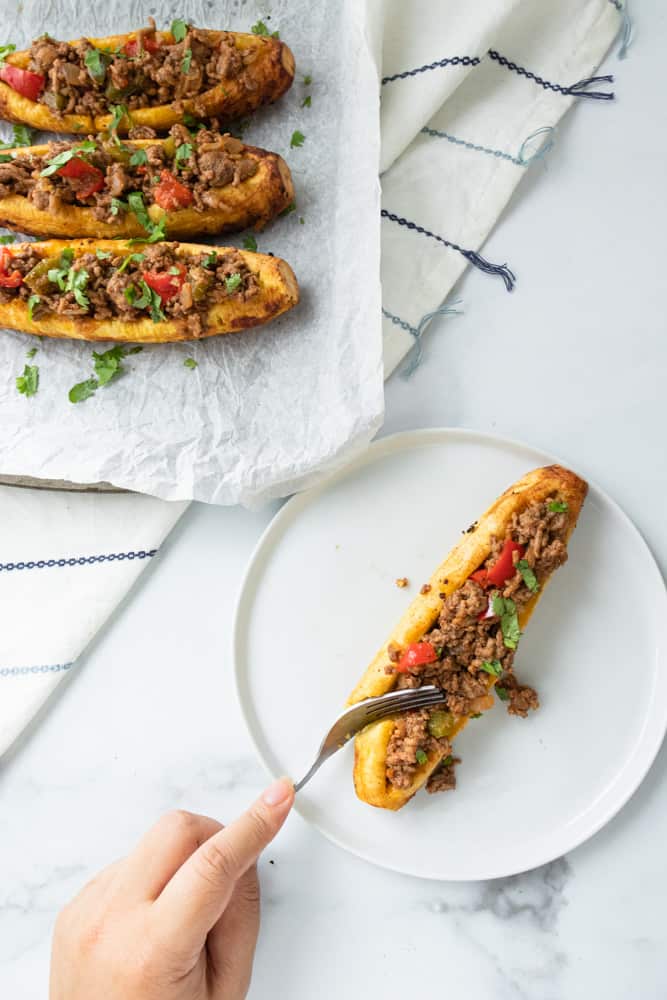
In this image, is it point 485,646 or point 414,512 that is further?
point 414,512

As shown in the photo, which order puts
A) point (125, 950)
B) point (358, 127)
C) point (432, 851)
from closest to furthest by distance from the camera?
point (125, 950)
point (432, 851)
point (358, 127)

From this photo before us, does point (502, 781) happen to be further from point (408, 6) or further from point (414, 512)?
point (408, 6)

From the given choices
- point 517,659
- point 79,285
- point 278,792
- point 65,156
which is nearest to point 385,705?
point 278,792

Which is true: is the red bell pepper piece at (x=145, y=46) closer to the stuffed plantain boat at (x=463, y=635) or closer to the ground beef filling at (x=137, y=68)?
the ground beef filling at (x=137, y=68)

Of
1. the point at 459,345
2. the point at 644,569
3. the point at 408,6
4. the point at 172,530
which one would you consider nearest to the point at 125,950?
the point at 172,530

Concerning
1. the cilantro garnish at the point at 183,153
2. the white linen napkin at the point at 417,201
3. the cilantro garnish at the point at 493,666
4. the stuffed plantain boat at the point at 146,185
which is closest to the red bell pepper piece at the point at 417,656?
the cilantro garnish at the point at 493,666

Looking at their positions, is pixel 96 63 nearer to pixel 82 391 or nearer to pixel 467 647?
pixel 82 391

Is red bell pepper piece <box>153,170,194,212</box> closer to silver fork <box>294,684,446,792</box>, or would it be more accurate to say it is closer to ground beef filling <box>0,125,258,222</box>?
ground beef filling <box>0,125,258,222</box>
